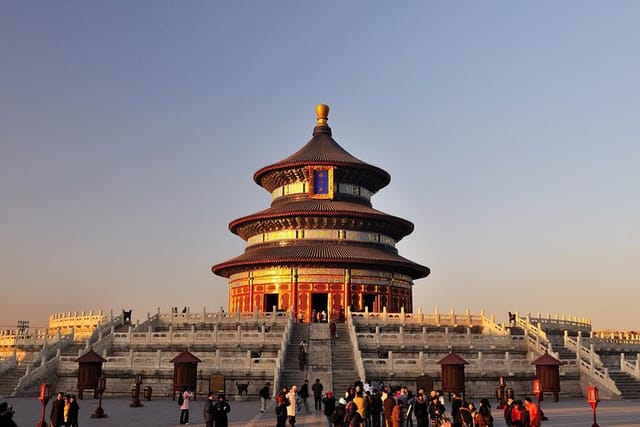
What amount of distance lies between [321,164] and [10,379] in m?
31.5

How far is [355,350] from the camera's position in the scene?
35031 millimetres

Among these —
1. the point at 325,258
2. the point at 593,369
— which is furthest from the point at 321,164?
the point at 593,369

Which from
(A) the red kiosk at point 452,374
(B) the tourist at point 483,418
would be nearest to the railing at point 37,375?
(A) the red kiosk at point 452,374

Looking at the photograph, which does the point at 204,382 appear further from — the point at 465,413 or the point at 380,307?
the point at 380,307

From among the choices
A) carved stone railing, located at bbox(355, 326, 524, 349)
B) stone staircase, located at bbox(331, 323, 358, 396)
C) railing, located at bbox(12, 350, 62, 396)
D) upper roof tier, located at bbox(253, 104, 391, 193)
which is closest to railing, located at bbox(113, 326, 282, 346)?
stone staircase, located at bbox(331, 323, 358, 396)

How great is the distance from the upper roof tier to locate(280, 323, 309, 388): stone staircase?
2231 cm

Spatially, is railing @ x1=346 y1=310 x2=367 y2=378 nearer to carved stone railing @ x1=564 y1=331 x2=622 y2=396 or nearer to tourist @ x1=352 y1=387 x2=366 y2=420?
carved stone railing @ x1=564 y1=331 x2=622 y2=396

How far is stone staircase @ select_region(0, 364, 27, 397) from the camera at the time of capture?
34.1 m

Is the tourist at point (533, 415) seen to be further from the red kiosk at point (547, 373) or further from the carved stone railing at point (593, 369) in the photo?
the carved stone railing at point (593, 369)

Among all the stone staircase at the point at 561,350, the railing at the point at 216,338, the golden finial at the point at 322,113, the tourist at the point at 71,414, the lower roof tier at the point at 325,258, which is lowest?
the tourist at the point at 71,414

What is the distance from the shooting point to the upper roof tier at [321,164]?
198ft

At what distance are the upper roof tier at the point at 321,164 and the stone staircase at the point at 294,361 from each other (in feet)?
73.2

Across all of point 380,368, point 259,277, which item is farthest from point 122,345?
point 259,277

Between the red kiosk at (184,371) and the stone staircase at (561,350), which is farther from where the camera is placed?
the stone staircase at (561,350)
